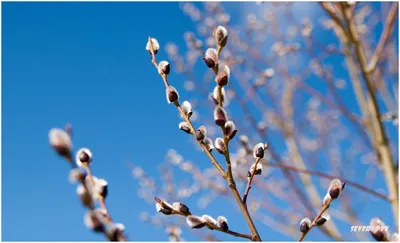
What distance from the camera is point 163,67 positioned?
3.73ft

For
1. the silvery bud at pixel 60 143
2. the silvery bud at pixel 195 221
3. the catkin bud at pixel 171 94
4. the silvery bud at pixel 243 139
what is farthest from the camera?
the silvery bud at pixel 243 139

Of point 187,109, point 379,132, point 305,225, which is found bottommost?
point 305,225

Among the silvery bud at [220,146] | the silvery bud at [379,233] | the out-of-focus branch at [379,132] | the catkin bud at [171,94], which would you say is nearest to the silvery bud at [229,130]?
the silvery bud at [220,146]

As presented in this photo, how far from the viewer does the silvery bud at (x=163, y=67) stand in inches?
44.8

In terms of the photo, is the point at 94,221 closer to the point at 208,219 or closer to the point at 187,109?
the point at 208,219

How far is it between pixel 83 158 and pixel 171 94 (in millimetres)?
338

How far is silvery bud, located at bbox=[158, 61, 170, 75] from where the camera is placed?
1.14 meters

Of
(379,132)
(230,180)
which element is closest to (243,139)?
(230,180)

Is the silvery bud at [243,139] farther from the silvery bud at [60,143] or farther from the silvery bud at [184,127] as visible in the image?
the silvery bud at [60,143]

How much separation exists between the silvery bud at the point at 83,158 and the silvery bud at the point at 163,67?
36 cm

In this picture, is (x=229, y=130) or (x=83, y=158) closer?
(x=83, y=158)

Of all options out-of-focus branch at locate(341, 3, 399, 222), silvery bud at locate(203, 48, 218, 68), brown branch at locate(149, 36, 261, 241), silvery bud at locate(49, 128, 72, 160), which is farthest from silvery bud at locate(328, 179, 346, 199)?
out-of-focus branch at locate(341, 3, 399, 222)

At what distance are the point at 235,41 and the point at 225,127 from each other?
3.49m

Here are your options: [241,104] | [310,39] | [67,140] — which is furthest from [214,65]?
[310,39]
